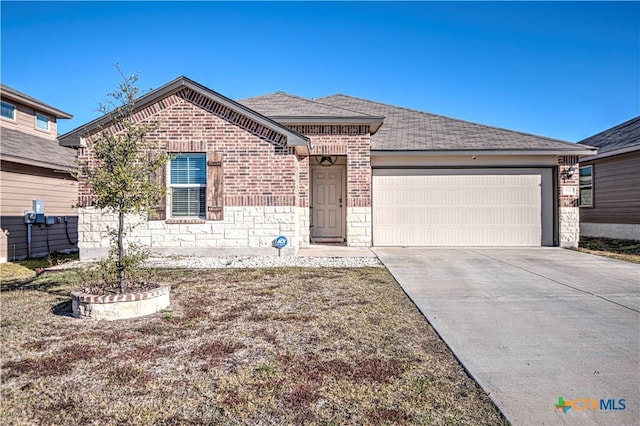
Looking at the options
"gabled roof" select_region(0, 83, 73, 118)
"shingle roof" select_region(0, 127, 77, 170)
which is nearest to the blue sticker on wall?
"shingle roof" select_region(0, 127, 77, 170)

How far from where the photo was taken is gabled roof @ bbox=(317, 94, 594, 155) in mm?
11617

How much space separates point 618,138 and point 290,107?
1274cm

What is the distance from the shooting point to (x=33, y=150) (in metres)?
11.8

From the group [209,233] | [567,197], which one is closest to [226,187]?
[209,233]

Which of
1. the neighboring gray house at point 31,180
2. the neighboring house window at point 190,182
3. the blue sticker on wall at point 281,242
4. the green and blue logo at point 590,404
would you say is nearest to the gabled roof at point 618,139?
the blue sticker on wall at point 281,242

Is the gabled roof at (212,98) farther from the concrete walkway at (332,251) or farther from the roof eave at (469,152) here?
the roof eave at (469,152)

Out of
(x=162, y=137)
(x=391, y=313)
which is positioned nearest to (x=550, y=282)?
(x=391, y=313)

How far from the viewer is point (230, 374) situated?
328 centimetres

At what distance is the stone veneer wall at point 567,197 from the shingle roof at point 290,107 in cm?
617

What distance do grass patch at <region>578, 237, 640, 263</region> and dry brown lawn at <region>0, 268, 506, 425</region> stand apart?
804cm

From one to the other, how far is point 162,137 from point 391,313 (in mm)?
7223

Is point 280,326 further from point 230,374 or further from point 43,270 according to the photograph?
point 43,270

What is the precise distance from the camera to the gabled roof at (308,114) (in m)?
11.1

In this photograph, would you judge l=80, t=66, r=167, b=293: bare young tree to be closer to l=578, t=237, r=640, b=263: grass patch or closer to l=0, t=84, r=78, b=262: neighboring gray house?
l=0, t=84, r=78, b=262: neighboring gray house
